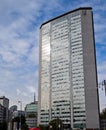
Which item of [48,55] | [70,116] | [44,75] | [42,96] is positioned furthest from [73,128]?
[48,55]

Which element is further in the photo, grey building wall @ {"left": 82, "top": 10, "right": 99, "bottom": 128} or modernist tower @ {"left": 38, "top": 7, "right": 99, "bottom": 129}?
modernist tower @ {"left": 38, "top": 7, "right": 99, "bottom": 129}

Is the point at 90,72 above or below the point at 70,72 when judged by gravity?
below

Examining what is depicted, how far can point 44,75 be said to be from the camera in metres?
168

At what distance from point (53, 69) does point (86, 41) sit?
3206cm

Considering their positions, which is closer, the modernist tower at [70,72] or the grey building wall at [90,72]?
the grey building wall at [90,72]

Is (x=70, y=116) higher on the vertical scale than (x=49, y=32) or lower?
lower

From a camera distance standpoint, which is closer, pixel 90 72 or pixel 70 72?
pixel 90 72

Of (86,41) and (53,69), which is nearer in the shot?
(86,41)

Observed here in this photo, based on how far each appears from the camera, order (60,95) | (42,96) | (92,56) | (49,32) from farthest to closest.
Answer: (49,32)
(42,96)
(60,95)
(92,56)

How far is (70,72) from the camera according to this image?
15088 centimetres

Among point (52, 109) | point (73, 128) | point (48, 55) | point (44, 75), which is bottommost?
point (73, 128)

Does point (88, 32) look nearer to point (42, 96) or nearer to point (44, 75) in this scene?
point (44, 75)

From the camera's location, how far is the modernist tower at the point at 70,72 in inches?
5438

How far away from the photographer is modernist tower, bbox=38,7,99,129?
138m
